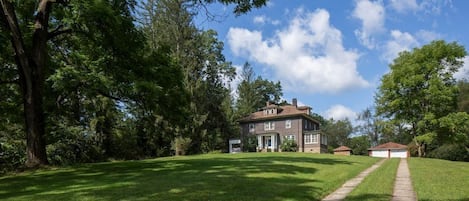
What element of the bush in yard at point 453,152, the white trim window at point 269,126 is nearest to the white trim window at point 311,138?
the white trim window at point 269,126

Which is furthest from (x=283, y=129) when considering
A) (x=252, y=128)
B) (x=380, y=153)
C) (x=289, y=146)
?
(x=380, y=153)

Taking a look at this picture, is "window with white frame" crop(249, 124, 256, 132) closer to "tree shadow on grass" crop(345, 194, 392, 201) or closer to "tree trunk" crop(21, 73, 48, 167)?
"tree trunk" crop(21, 73, 48, 167)

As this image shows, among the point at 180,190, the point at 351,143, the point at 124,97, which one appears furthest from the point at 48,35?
the point at 351,143

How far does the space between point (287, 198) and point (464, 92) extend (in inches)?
2301

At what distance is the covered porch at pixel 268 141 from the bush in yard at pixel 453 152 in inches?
796

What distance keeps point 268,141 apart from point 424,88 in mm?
21533

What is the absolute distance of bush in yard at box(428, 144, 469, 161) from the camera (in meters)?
42.2

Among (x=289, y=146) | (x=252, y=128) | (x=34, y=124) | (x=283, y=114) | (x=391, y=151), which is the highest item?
(x=283, y=114)

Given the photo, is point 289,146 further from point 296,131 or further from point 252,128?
point 252,128

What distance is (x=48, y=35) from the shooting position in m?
15.4

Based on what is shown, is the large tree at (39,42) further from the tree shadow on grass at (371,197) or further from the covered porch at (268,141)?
the covered porch at (268,141)

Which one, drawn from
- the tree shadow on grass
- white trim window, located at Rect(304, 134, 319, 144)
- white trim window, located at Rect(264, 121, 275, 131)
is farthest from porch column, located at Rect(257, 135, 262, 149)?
the tree shadow on grass

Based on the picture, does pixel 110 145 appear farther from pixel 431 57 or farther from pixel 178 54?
pixel 431 57

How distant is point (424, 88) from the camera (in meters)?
43.7
